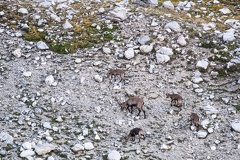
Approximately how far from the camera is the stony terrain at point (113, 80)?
37.8ft

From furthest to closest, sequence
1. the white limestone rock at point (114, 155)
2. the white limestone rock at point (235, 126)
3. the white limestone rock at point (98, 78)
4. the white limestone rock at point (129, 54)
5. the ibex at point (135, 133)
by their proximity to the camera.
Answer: the white limestone rock at point (129, 54) → the white limestone rock at point (98, 78) → the white limestone rock at point (235, 126) → the ibex at point (135, 133) → the white limestone rock at point (114, 155)

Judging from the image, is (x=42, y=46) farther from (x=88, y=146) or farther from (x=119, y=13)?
(x=88, y=146)

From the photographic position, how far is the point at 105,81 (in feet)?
Answer: 47.1

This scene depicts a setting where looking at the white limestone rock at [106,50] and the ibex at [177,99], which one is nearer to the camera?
the ibex at [177,99]

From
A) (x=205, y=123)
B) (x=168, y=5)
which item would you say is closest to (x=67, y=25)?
(x=168, y=5)

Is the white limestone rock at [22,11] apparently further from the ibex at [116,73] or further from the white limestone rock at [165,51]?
the white limestone rock at [165,51]

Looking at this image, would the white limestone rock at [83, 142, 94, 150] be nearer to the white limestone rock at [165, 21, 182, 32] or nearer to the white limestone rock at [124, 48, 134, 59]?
the white limestone rock at [124, 48, 134, 59]

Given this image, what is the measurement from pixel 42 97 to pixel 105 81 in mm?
2358

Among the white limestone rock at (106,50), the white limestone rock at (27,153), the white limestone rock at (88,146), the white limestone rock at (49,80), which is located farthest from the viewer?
the white limestone rock at (106,50)

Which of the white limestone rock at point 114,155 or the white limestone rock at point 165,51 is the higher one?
the white limestone rock at point 114,155

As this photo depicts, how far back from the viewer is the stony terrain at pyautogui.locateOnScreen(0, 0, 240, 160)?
1152 cm

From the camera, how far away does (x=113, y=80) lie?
14406mm

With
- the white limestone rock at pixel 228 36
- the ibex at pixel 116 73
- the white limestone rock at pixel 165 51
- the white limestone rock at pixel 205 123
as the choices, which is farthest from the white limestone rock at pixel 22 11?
the white limestone rock at pixel 205 123

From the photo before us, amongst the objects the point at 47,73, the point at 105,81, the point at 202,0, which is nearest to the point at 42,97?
the point at 47,73
